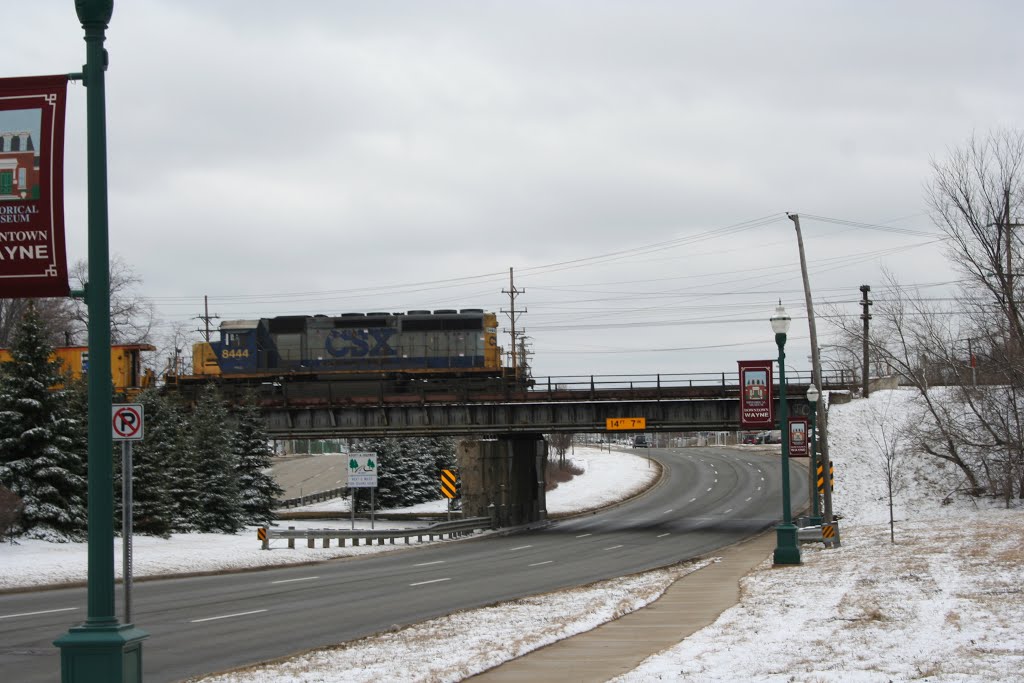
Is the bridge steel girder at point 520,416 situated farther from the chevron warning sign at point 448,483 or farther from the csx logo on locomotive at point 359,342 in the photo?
the chevron warning sign at point 448,483

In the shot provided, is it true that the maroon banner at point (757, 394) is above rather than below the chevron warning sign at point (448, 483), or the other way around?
above

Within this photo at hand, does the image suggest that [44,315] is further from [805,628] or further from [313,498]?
[805,628]

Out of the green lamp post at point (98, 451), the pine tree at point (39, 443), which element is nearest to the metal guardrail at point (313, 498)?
the pine tree at point (39, 443)

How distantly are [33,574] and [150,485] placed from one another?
10.6 meters

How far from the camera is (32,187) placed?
879 centimetres

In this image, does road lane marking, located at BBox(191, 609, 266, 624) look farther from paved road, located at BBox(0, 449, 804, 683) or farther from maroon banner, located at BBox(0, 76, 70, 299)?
maroon banner, located at BBox(0, 76, 70, 299)

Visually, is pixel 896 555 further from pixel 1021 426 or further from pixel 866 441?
pixel 866 441

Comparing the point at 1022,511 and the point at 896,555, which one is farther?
the point at 1022,511

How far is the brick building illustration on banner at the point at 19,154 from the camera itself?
8789mm

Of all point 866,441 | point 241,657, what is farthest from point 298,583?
point 866,441

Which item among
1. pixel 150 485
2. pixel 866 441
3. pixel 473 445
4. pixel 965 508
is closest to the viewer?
pixel 150 485

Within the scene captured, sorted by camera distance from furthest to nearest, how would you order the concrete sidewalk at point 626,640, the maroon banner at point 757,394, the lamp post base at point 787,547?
1. the maroon banner at point 757,394
2. the lamp post base at point 787,547
3. the concrete sidewalk at point 626,640

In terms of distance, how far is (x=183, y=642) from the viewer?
1559 cm

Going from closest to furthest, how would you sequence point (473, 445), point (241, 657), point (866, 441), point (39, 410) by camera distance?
point (241, 657) → point (39, 410) → point (473, 445) → point (866, 441)
